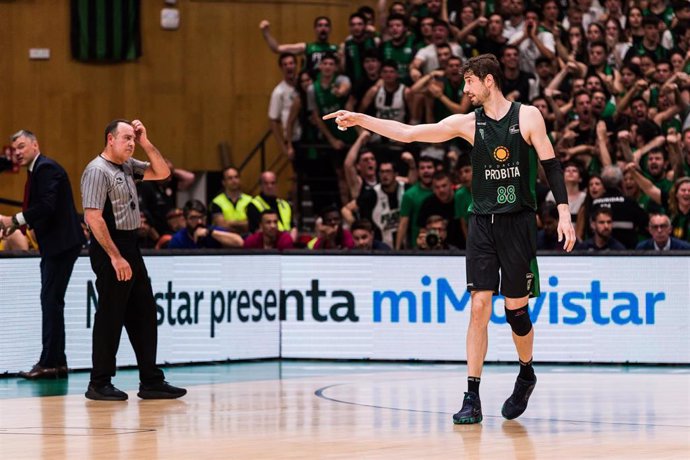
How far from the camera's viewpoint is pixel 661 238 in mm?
14930

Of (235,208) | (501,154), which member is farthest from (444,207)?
(501,154)

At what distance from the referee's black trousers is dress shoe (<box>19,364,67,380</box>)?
1898 millimetres

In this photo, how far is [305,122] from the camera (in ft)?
65.7

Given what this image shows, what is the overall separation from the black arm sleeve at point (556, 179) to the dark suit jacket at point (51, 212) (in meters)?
5.19

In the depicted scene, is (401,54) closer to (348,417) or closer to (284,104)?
(284,104)

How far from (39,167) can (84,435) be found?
454 centimetres

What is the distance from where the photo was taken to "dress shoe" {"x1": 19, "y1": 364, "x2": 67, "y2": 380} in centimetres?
1325

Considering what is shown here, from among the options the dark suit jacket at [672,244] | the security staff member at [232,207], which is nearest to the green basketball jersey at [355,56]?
the security staff member at [232,207]

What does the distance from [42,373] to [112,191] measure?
268cm

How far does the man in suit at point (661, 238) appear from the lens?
14875 millimetres

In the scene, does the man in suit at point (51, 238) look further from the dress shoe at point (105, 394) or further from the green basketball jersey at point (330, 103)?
the green basketball jersey at point (330, 103)

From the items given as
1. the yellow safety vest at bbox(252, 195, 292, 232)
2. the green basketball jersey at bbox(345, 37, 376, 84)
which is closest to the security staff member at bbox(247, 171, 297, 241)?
the yellow safety vest at bbox(252, 195, 292, 232)

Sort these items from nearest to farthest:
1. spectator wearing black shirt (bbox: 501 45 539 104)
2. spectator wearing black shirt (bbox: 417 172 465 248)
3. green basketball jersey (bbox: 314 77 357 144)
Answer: spectator wearing black shirt (bbox: 417 172 465 248), spectator wearing black shirt (bbox: 501 45 539 104), green basketball jersey (bbox: 314 77 357 144)

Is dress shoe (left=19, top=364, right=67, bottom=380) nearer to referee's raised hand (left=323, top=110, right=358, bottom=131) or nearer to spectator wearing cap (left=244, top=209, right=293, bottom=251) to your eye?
spectator wearing cap (left=244, top=209, right=293, bottom=251)
